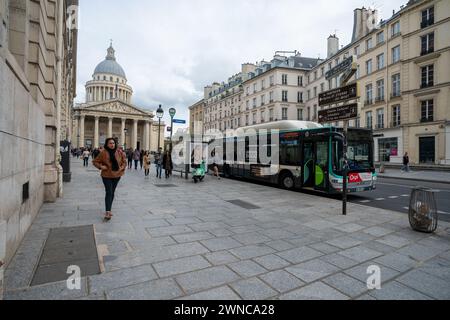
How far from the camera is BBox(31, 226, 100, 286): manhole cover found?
3088 mm

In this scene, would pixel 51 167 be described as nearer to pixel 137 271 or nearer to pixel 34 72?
pixel 34 72

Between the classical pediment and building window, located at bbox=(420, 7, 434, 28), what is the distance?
252 ft

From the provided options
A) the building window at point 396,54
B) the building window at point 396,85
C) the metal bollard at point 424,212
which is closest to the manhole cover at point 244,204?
the metal bollard at point 424,212

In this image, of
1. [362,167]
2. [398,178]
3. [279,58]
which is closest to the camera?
[362,167]

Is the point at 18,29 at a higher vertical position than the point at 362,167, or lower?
higher

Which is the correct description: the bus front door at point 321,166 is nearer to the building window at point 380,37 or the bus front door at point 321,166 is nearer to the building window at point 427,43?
the building window at point 427,43

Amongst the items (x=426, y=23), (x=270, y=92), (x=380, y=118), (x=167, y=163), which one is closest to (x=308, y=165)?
(x=167, y=163)

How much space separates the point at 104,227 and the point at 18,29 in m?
3.88

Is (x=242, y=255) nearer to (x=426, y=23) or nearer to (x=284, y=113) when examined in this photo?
(x=426, y=23)

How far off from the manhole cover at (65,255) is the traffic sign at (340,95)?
6.56 m

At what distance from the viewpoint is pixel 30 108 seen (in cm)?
486

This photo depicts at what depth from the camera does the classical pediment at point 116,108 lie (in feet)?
262

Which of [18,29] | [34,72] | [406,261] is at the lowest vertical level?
[406,261]

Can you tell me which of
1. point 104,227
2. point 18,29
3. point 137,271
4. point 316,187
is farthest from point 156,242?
point 316,187
